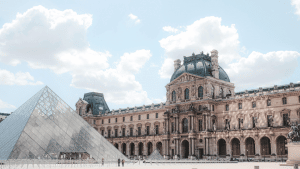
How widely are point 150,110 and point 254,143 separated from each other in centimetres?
2442

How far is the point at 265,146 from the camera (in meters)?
50.6

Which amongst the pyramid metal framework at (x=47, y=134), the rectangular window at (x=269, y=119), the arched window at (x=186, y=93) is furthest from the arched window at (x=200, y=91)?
the pyramid metal framework at (x=47, y=134)

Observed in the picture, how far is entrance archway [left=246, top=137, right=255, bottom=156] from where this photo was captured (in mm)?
51972

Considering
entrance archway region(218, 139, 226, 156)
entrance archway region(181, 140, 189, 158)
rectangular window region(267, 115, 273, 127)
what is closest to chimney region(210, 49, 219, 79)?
entrance archway region(218, 139, 226, 156)

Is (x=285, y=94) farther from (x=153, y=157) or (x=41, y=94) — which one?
(x=41, y=94)

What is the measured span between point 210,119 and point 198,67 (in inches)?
409

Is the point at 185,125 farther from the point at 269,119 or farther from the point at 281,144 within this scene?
the point at 281,144

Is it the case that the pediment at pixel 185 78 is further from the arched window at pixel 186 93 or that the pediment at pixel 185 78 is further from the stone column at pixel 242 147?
the stone column at pixel 242 147

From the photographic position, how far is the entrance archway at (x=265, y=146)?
50281 millimetres

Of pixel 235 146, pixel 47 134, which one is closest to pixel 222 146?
pixel 235 146

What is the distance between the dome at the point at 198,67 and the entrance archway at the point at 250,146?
14.0 m

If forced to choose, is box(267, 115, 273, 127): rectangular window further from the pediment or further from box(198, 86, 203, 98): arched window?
the pediment

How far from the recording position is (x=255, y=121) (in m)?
52.1

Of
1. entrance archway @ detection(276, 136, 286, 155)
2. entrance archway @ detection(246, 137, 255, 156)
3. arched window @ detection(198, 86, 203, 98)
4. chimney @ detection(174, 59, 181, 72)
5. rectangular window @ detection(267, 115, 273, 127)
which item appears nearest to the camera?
entrance archway @ detection(276, 136, 286, 155)
